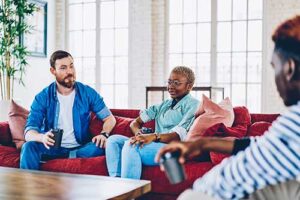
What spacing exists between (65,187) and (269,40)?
4781 mm

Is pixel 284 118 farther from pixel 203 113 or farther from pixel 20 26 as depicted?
pixel 20 26

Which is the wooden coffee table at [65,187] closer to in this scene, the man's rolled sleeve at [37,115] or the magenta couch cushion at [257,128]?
the man's rolled sleeve at [37,115]

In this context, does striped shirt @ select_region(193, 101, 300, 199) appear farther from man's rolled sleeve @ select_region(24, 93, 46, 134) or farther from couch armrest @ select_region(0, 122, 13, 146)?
couch armrest @ select_region(0, 122, 13, 146)

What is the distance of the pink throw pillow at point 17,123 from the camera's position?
3459 mm

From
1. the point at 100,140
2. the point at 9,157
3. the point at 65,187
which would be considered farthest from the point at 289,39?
the point at 9,157

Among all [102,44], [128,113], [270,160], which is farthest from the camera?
[102,44]

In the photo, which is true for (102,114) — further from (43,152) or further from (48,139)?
(48,139)

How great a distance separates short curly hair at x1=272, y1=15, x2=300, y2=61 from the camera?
1.07m

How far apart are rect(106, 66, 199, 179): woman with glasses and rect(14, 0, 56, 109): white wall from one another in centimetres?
384

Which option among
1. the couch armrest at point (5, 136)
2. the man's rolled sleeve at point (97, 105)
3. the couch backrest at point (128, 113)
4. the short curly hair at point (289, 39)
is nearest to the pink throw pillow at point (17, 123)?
the couch armrest at point (5, 136)

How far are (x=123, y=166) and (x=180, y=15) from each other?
177 inches

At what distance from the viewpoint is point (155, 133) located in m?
3.03

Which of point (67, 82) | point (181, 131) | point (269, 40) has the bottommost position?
point (181, 131)

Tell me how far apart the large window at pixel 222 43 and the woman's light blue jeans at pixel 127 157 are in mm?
3893
